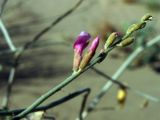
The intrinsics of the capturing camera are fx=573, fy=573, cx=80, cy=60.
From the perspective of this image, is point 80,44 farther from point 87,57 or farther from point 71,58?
point 71,58

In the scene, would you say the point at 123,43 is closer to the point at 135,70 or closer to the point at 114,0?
the point at 135,70

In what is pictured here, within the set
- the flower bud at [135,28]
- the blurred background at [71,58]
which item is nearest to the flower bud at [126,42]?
the flower bud at [135,28]

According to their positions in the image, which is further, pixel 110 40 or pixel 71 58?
pixel 71 58

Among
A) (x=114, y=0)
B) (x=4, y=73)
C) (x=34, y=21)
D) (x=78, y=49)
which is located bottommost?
(x=114, y=0)

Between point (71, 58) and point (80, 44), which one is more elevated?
point (80, 44)

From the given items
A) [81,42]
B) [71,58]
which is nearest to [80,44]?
[81,42]

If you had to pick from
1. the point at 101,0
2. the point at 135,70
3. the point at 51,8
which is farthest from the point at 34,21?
the point at 135,70

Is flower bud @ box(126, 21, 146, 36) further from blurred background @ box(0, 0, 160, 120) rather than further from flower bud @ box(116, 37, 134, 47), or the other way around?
blurred background @ box(0, 0, 160, 120)
